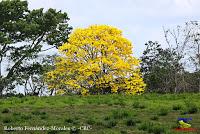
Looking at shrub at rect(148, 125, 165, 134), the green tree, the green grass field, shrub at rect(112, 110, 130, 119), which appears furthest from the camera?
the green tree

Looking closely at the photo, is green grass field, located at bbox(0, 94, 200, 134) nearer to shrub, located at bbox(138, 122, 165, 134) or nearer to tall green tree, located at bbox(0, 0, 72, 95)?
shrub, located at bbox(138, 122, 165, 134)

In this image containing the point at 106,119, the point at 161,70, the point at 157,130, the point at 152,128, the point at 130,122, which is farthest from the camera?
the point at 161,70

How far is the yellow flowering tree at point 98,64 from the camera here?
34.6 m

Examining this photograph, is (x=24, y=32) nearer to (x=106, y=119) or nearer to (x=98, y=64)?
(x=98, y=64)

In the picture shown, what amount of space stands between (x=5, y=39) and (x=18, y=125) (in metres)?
25.5

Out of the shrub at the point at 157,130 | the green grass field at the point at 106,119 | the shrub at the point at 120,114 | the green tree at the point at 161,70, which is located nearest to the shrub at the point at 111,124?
the green grass field at the point at 106,119

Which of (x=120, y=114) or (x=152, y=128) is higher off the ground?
(x=120, y=114)

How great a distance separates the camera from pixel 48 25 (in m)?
39.8

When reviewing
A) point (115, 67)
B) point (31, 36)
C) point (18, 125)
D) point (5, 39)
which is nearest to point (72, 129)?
point (18, 125)

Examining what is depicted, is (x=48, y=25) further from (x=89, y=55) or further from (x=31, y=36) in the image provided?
(x=89, y=55)

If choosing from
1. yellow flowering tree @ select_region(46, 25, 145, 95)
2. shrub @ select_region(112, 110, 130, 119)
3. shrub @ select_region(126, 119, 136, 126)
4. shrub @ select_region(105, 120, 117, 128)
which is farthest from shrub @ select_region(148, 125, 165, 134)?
yellow flowering tree @ select_region(46, 25, 145, 95)

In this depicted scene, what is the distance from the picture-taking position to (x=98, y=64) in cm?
3453

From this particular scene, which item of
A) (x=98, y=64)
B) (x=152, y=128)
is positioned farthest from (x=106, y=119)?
(x=98, y=64)

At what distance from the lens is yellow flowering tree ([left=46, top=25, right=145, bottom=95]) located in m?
34.6
